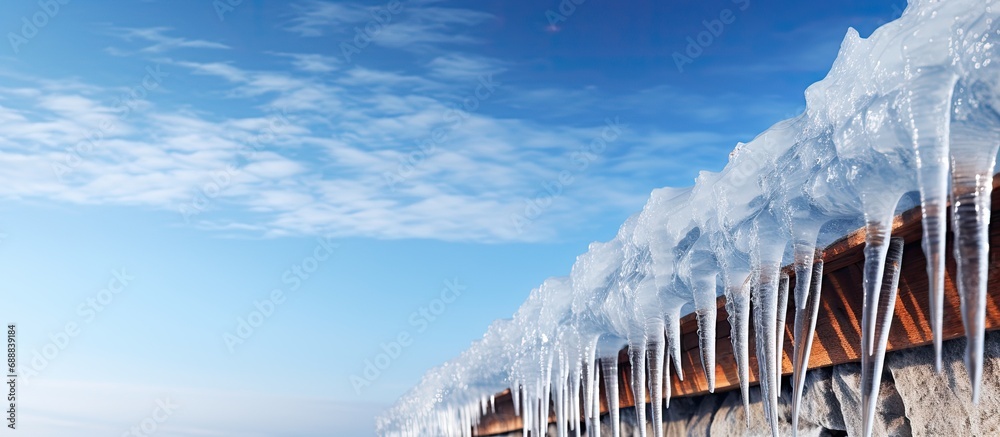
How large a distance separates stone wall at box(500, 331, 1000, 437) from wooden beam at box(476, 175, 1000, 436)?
66 mm

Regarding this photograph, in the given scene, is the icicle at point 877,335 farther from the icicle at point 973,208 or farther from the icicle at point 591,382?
the icicle at point 591,382

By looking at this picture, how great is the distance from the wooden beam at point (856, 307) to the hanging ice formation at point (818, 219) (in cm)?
7

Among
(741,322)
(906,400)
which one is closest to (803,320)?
(741,322)

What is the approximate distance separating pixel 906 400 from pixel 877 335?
57cm

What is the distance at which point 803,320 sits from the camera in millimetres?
2078

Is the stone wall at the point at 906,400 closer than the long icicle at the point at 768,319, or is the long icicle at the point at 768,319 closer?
the stone wall at the point at 906,400

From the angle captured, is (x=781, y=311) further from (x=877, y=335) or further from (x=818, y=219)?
(x=877, y=335)

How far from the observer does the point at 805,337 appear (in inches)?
81.9

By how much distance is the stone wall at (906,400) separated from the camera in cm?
198

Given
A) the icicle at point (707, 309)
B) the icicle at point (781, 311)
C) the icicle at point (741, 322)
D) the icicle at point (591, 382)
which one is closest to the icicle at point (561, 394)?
the icicle at point (591, 382)

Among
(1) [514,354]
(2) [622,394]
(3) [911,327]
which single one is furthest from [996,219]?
(1) [514,354]

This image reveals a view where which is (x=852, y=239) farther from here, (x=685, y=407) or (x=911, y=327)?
(x=685, y=407)

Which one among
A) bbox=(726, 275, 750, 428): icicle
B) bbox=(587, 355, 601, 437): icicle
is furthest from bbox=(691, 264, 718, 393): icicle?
bbox=(587, 355, 601, 437): icicle

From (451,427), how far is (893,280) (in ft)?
16.8
